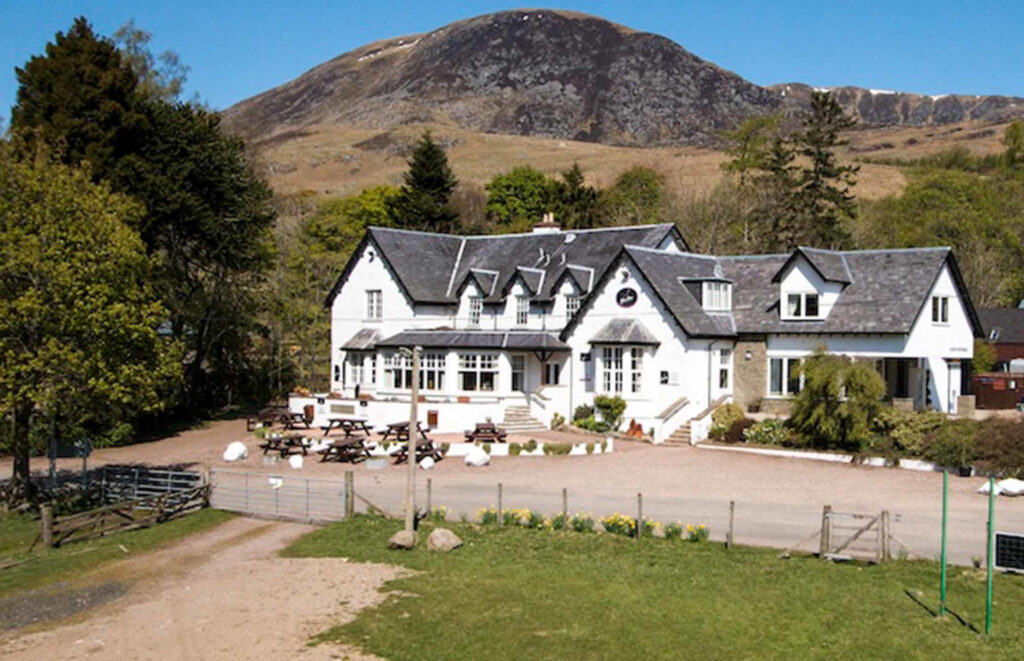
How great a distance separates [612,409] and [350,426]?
419 inches

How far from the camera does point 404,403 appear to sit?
41.8 metres

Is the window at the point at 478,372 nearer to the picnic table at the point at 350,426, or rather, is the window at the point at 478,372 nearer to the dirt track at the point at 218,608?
the picnic table at the point at 350,426

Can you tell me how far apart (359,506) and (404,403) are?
15468mm

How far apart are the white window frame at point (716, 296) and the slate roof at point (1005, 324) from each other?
2792 cm

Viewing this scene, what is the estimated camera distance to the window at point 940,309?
38219mm

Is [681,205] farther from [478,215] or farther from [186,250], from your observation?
[186,250]

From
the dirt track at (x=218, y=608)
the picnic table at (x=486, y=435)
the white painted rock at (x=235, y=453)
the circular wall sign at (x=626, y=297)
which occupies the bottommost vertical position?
the dirt track at (x=218, y=608)

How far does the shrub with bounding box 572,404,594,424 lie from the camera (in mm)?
41344

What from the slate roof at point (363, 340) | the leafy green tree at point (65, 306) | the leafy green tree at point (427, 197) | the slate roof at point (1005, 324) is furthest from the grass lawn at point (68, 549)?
the slate roof at point (1005, 324)

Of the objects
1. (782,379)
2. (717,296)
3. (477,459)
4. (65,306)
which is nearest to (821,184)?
(717,296)

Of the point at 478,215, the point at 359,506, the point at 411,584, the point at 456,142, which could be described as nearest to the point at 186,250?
the point at 359,506

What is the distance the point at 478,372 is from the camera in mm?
43281

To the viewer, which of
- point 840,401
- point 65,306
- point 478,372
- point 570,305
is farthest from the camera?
point 570,305

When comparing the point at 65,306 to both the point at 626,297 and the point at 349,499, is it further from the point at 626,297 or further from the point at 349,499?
the point at 626,297
